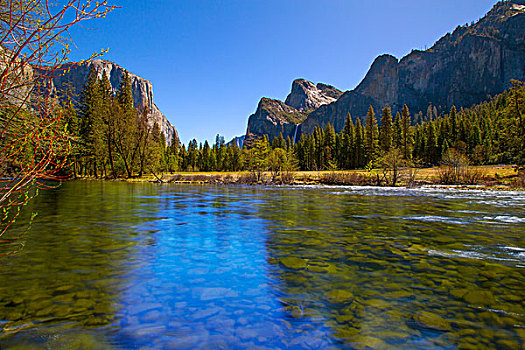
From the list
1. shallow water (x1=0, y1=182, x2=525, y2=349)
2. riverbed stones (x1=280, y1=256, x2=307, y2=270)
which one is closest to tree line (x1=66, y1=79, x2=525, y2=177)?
shallow water (x1=0, y1=182, x2=525, y2=349)

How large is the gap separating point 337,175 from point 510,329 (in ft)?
151

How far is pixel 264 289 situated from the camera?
5781 millimetres

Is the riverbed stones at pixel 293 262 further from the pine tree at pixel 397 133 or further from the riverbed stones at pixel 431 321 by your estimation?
the pine tree at pixel 397 133

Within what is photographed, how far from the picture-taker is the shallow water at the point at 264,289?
4.00 metres

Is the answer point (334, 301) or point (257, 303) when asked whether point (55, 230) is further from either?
point (334, 301)

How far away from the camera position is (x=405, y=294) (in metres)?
5.38

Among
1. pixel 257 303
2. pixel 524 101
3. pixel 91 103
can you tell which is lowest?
pixel 257 303

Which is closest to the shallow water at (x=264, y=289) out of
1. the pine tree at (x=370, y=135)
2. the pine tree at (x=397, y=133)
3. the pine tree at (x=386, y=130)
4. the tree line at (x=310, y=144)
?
the tree line at (x=310, y=144)

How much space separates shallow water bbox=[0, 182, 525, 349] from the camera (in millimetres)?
4000

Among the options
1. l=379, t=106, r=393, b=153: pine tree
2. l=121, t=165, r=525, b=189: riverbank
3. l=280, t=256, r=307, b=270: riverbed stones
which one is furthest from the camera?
l=379, t=106, r=393, b=153: pine tree

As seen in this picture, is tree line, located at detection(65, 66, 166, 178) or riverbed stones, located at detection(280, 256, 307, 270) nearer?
riverbed stones, located at detection(280, 256, 307, 270)

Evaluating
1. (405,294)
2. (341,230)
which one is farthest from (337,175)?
(405,294)

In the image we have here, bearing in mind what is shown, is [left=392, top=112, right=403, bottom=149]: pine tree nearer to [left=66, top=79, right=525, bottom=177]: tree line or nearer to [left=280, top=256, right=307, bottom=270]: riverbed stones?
[left=66, top=79, right=525, bottom=177]: tree line

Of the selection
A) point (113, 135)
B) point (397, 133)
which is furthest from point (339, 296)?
point (397, 133)
